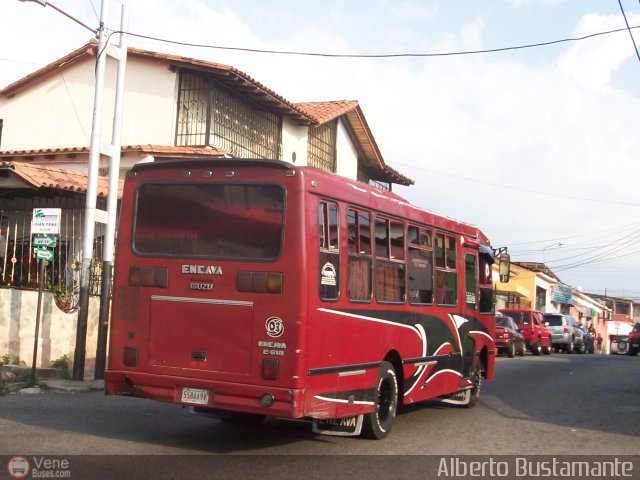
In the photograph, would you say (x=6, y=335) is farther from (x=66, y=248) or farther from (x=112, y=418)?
(x=112, y=418)

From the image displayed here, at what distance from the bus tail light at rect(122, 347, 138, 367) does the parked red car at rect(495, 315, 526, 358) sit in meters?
21.4

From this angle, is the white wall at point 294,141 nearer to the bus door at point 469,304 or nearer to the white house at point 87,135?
the white house at point 87,135

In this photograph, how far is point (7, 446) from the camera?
754 centimetres

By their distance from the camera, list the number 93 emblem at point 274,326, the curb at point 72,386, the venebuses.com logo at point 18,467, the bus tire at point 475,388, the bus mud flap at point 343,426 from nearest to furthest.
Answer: the venebuses.com logo at point 18,467 < the number 93 emblem at point 274,326 < the bus mud flap at point 343,426 < the bus tire at point 475,388 < the curb at point 72,386

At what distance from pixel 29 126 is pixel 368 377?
1767cm

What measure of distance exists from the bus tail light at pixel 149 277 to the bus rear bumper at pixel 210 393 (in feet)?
3.10

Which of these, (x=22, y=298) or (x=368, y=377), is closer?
(x=368, y=377)

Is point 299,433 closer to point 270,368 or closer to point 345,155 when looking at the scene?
point 270,368

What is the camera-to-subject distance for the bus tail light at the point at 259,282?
730 cm

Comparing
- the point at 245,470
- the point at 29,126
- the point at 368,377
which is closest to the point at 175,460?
the point at 245,470

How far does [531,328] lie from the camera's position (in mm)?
31375

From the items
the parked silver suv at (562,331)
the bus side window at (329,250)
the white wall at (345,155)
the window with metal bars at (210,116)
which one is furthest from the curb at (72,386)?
the parked silver suv at (562,331)

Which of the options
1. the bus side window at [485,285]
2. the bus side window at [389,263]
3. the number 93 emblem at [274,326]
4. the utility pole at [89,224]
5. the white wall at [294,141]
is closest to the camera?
the number 93 emblem at [274,326]

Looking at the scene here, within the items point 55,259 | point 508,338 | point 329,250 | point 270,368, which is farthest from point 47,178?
point 508,338
